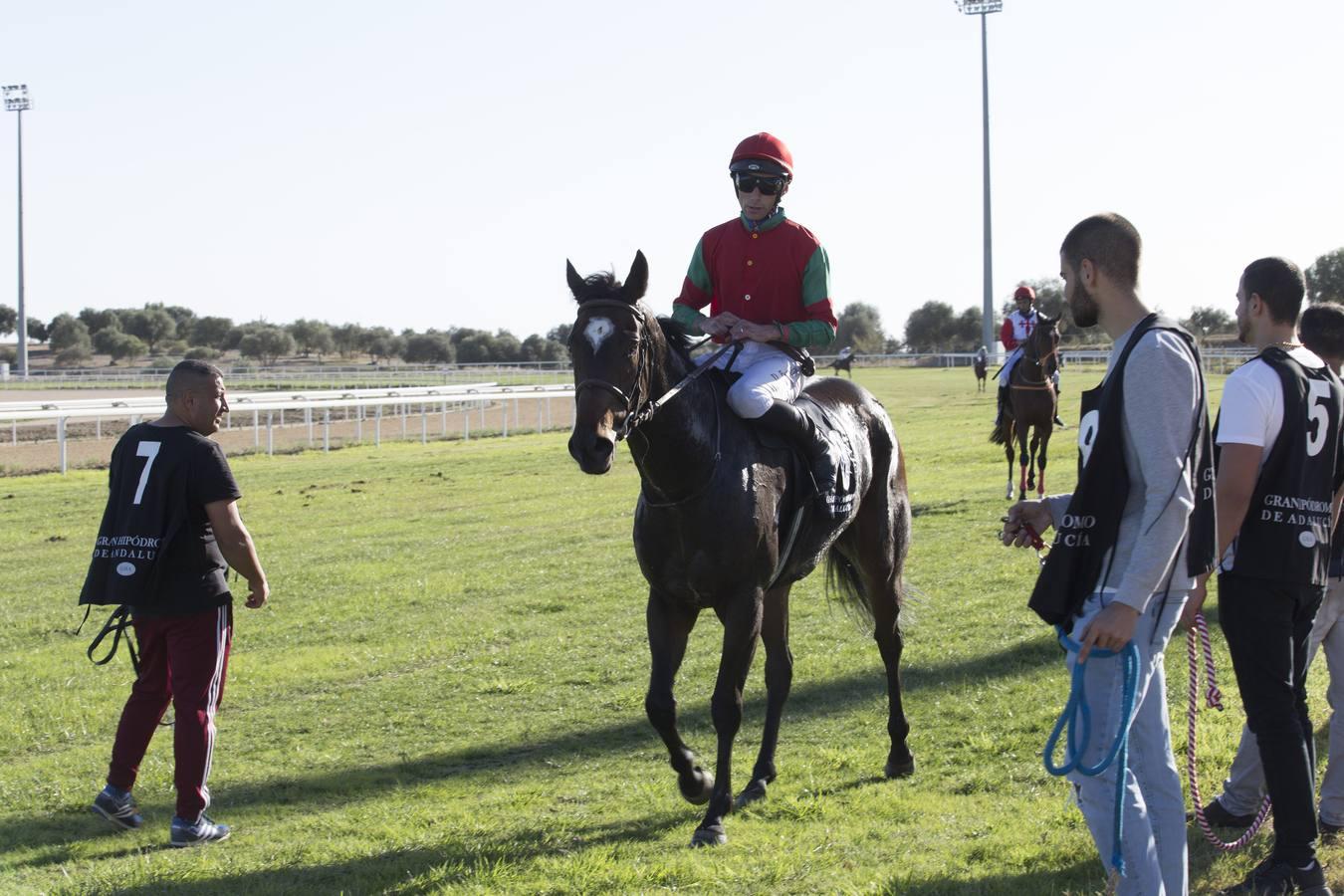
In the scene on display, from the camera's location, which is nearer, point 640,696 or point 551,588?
point 640,696

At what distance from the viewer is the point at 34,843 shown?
542cm

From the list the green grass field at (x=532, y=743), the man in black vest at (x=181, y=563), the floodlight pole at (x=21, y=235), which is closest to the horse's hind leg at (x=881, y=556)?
the green grass field at (x=532, y=743)

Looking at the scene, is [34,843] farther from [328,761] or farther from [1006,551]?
[1006,551]

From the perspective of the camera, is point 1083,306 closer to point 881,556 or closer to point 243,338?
point 881,556

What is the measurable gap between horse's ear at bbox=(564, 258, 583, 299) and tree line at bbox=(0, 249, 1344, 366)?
8159cm

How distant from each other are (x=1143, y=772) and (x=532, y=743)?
4.04 m

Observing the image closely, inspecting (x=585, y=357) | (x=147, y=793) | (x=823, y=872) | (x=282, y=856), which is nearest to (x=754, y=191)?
(x=585, y=357)

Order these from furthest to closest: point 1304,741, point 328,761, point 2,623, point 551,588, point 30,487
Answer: point 30,487, point 551,588, point 2,623, point 328,761, point 1304,741

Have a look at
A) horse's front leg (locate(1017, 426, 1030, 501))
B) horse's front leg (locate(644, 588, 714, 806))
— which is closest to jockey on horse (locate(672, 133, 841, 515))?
horse's front leg (locate(644, 588, 714, 806))

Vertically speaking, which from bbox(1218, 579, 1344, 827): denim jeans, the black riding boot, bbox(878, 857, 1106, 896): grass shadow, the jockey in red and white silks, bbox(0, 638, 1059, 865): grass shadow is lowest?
bbox(0, 638, 1059, 865): grass shadow

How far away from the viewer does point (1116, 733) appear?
10.8ft

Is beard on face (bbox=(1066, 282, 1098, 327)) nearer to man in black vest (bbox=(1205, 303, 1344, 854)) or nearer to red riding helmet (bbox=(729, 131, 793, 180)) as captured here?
man in black vest (bbox=(1205, 303, 1344, 854))

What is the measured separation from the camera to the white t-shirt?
391cm

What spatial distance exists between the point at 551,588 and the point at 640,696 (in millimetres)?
3558
